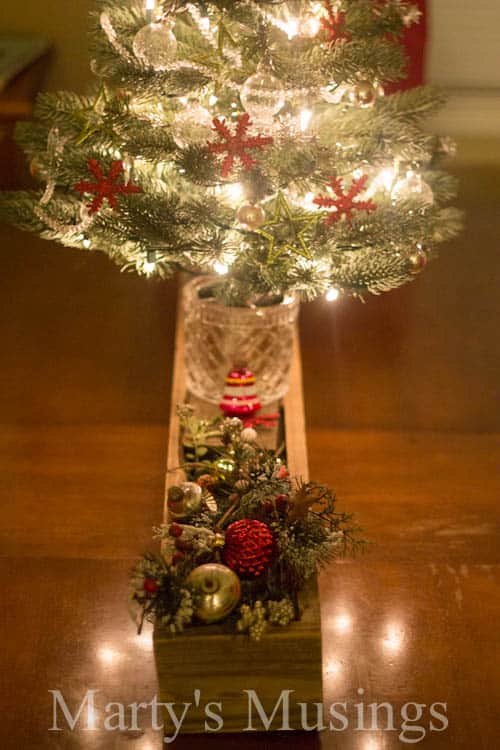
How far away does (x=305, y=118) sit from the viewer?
172 cm

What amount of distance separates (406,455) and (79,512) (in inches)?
27.7

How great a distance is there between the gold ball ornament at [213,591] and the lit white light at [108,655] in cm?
27

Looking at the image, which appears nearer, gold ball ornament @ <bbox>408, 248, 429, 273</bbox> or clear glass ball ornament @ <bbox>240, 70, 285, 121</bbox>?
clear glass ball ornament @ <bbox>240, 70, 285, 121</bbox>

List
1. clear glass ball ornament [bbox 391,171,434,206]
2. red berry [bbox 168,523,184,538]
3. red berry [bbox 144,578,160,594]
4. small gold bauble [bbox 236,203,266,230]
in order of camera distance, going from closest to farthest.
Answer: red berry [bbox 144,578,160,594], red berry [bbox 168,523,184,538], small gold bauble [bbox 236,203,266,230], clear glass ball ornament [bbox 391,171,434,206]

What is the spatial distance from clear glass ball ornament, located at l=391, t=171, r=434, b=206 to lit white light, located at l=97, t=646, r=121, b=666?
95cm

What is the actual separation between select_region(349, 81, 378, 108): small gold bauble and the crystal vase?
17.8 inches

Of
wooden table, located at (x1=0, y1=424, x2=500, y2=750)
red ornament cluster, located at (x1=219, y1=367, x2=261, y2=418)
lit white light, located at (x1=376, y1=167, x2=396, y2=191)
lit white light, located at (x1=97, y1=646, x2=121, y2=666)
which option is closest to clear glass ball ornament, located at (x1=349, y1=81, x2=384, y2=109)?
lit white light, located at (x1=376, y1=167, x2=396, y2=191)

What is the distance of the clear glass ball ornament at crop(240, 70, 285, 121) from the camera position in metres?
1.53

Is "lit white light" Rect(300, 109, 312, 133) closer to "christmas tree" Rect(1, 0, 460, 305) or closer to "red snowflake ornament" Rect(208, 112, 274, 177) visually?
"christmas tree" Rect(1, 0, 460, 305)

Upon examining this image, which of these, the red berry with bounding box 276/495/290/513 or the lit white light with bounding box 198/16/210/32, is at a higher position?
the lit white light with bounding box 198/16/210/32

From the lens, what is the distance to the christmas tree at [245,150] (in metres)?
1.62

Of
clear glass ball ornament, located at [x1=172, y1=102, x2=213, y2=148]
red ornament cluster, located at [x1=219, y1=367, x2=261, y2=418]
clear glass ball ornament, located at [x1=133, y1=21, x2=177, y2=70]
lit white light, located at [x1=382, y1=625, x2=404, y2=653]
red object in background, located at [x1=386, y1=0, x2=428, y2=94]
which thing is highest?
red object in background, located at [x1=386, y1=0, x2=428, y2=94]

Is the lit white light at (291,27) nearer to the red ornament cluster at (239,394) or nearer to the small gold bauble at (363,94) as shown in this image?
the small gold bauble at (363,94)

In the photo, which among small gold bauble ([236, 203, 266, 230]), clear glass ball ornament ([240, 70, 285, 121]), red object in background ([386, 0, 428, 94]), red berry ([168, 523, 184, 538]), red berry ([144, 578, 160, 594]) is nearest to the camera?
red berry ([144, 578, 160, 594])
